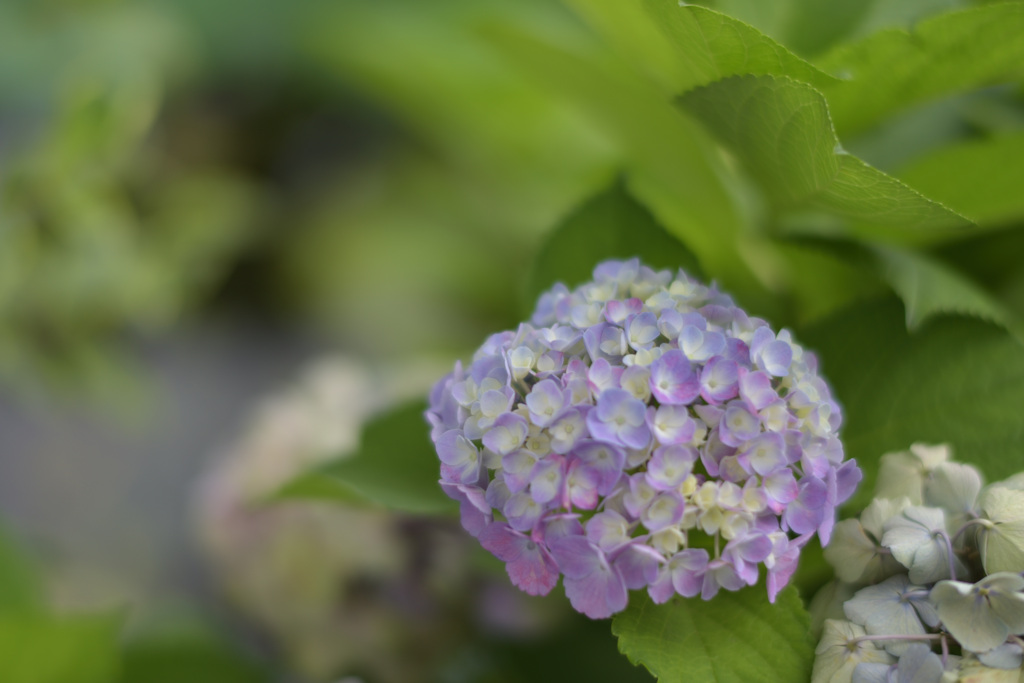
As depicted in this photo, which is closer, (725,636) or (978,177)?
(725,636)

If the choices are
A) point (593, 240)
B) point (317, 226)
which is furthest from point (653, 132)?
point (317, 226)

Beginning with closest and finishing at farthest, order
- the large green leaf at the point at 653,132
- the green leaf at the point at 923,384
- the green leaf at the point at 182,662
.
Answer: the green leaf at the point at 923,384 → the large green leaf at the point at 653,132 → the green leaf at the point at 182,662

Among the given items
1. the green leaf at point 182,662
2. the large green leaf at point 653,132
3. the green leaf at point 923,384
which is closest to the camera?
the green leaf at point 923,384

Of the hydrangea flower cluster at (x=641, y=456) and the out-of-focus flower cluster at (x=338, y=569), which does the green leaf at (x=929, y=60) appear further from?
the out-of-focus flower cluster at (x=338, y=569)

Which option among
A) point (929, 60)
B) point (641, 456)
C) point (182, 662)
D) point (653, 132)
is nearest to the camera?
point (641, 456)

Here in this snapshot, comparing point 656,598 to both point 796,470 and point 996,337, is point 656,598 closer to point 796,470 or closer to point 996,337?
point 796,470

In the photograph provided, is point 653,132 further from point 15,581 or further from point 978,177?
point 15,581

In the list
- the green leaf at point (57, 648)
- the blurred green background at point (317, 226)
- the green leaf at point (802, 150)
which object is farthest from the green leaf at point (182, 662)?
the green leaf at point (802, 150)
